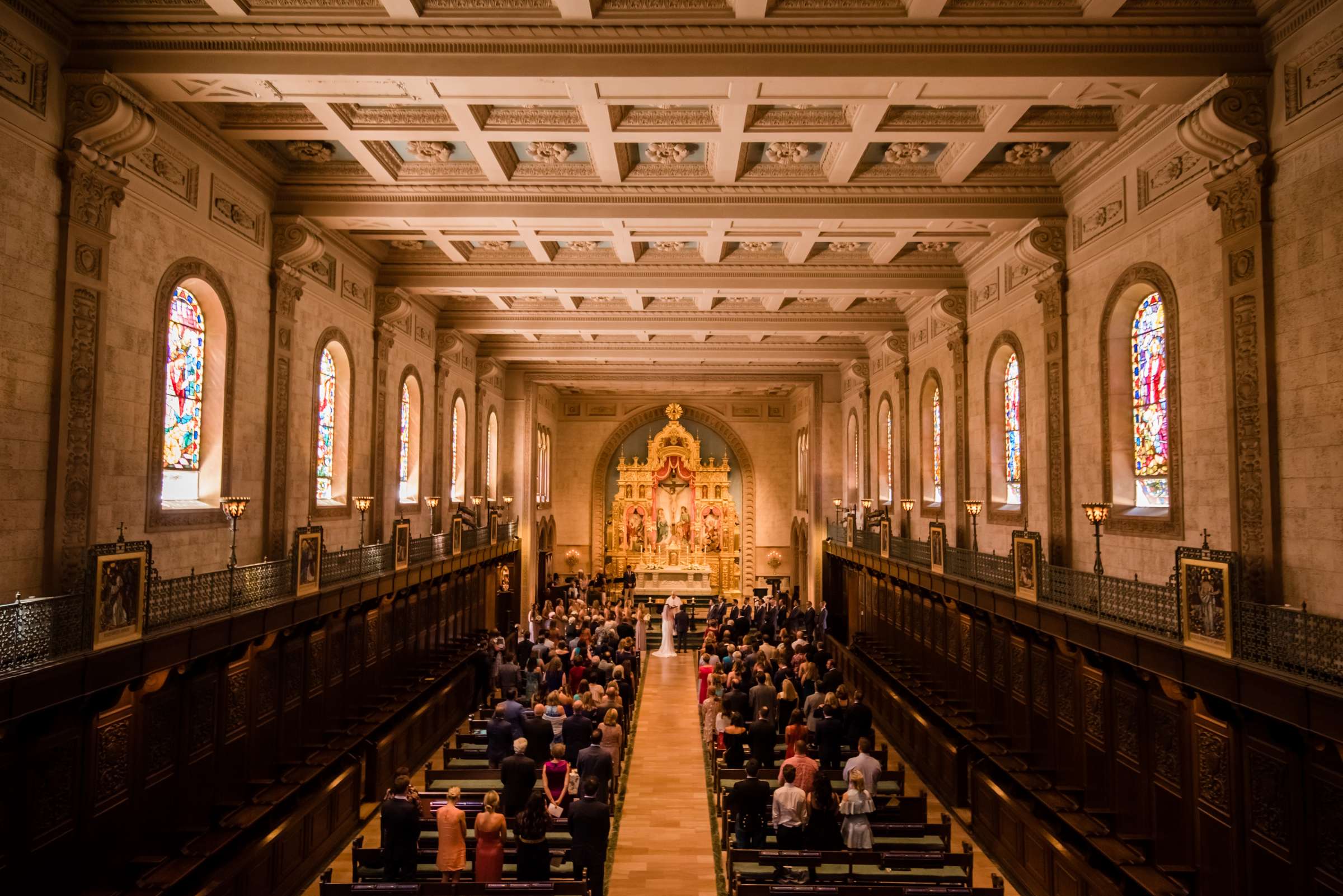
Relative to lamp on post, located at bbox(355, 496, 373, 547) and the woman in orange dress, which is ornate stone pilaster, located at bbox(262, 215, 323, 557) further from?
the woman in orange dress

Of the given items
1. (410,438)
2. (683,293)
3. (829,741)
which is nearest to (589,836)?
(829,741)

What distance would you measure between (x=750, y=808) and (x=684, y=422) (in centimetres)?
2958

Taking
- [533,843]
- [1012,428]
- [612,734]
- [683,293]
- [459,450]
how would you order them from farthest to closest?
[459,450] → [683,293] → [1012,428] → [612,734] → [533,843]

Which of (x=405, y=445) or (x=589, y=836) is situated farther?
(x=405, y=445)

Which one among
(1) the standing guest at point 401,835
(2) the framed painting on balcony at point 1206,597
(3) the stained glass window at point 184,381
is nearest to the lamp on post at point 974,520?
(2) the framed painting on balcony at point 1206,597

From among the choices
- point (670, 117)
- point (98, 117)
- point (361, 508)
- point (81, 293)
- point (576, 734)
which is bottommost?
point (576, 734)

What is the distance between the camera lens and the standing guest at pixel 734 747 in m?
12.7

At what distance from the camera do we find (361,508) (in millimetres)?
15461

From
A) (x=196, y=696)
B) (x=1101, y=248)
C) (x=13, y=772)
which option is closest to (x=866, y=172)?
(x=1101, y=248)

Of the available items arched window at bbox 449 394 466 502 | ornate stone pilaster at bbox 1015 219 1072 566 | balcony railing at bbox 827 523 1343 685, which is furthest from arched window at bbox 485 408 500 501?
ornate stone pilaster at bbox 1015 219 1072 566

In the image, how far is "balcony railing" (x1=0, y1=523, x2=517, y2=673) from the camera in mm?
6668

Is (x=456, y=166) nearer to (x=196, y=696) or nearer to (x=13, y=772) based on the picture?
(x=196, y=696)

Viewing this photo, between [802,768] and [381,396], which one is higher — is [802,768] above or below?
below

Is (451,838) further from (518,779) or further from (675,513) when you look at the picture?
(675,513)
